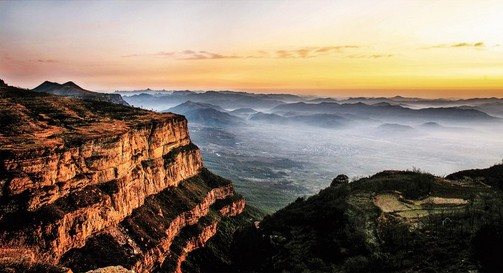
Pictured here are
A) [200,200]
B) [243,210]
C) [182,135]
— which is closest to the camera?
[200,200]

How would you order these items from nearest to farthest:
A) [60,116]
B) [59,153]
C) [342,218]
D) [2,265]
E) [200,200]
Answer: [2,265] < [342,218] < [59,153] < [60,116] < [200,200]

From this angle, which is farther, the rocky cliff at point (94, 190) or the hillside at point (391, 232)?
the rocky cliff at point (94, 190)

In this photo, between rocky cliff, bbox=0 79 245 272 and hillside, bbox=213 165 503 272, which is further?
rocky cliff, bbox=0 79 245 272

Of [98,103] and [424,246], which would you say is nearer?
[424,246]

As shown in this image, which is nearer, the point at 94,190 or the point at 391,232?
the point at 391,232

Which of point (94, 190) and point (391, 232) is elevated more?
point (391, 232)

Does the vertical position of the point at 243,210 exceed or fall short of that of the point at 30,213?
it falls short

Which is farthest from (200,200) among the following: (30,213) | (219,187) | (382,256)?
(382,256)

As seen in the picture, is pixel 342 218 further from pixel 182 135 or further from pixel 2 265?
pixel 182 135
